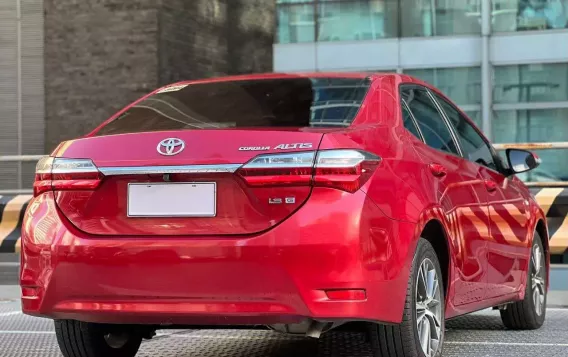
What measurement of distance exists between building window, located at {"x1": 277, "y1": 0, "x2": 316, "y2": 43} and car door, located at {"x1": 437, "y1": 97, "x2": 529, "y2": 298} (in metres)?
19.8

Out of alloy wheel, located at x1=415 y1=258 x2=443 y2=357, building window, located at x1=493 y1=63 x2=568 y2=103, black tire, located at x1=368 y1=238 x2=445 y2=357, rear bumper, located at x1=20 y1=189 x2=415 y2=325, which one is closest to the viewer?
rear bumper, located at x1=20 y1=189 x2=415 y2=325

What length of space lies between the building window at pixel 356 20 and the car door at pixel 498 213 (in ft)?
63.6

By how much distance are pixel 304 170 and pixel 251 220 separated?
0.94 feet

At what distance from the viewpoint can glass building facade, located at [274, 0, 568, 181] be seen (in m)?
24.9

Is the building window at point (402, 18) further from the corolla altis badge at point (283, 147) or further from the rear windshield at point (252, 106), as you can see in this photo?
the corolla altis badge at point (283, 147)

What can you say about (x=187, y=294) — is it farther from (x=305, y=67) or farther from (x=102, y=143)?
(x=305, y=67)

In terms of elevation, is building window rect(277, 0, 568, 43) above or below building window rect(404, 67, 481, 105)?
above

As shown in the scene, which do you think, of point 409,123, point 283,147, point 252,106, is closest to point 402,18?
point 409,123

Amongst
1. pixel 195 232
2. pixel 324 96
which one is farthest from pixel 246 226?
pixel 324 96

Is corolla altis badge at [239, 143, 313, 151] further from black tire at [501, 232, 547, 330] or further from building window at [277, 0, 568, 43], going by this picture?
building window at [277, 0, 568, 43]

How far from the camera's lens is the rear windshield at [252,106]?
Answer: 16.5ft

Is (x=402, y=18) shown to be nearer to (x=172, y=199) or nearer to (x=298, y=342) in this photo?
(x=298, y=342)

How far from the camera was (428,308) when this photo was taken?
5.33m

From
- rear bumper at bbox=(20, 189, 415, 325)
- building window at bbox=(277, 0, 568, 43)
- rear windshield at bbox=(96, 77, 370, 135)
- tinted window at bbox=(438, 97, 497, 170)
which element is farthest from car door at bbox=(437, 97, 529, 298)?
building window at bbox=(277, 0, 568, 43)
